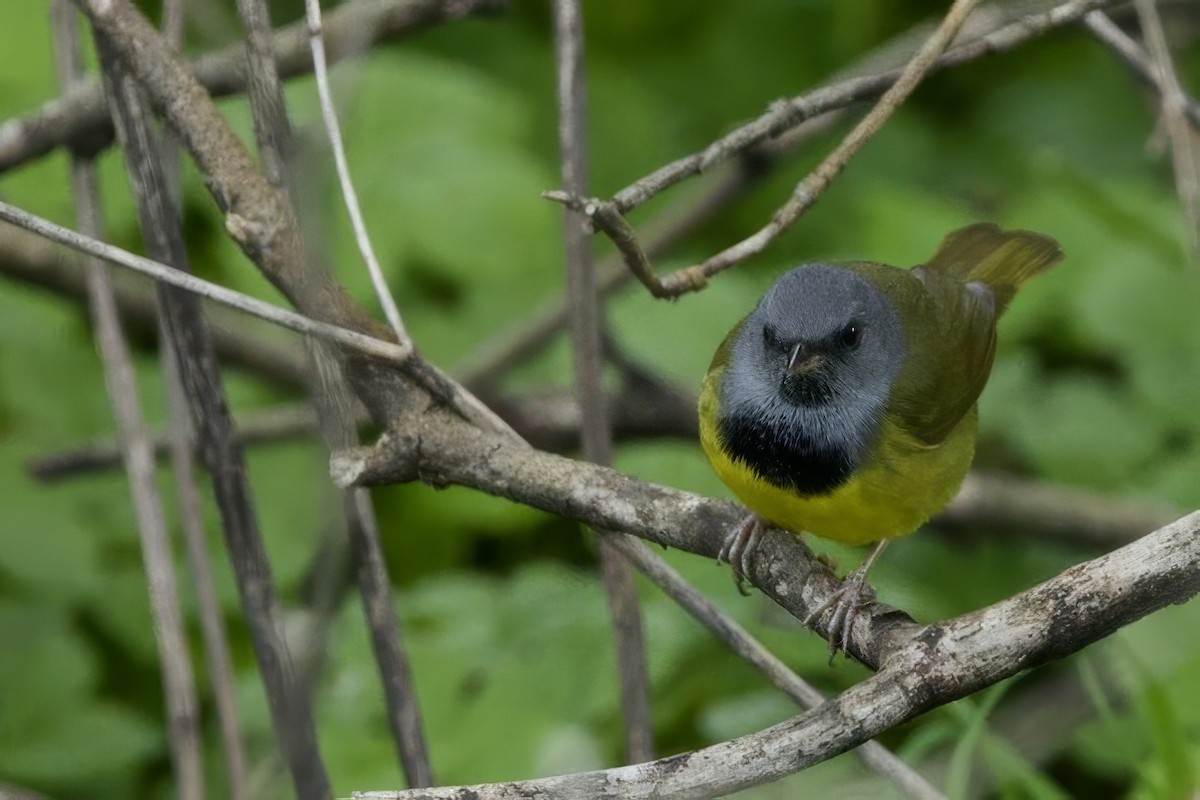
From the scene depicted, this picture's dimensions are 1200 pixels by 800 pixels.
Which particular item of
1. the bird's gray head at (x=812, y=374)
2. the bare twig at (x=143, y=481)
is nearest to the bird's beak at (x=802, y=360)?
the bird's gray head at (x=812, y=374)

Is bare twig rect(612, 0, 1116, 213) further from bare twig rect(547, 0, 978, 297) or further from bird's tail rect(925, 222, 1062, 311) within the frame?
bird's tail rect(925, 222, 1062, 311)

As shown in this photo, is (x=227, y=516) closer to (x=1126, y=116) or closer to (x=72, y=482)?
(x=72, y=482)

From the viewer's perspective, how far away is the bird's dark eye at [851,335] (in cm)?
300

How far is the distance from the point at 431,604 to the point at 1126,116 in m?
4.04

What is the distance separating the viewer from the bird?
107 inches

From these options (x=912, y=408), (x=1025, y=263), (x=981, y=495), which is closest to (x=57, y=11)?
(x=912, y=408)

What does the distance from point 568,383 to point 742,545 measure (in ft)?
7.42

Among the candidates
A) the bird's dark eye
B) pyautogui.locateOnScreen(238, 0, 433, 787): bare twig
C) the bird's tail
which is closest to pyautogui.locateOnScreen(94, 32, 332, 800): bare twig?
pyautogui.locateOnScreen(238, 0, 433, 787): bare twig

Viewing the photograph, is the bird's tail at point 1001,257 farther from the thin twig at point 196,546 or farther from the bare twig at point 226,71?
the thin twig at point 196,546

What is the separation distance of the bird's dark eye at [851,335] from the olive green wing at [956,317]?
0.43 ft

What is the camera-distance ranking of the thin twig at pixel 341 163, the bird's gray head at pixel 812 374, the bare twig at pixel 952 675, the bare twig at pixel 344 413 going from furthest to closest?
the bird's gray head at pixel 812 374
the thin twig at pixel 341 163
the bare twig at pixel 344 413
the bare twig at pixel 952 675

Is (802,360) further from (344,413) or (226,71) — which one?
(226,71)

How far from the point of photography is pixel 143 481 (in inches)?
98.9

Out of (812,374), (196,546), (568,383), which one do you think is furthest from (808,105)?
(568,383)
